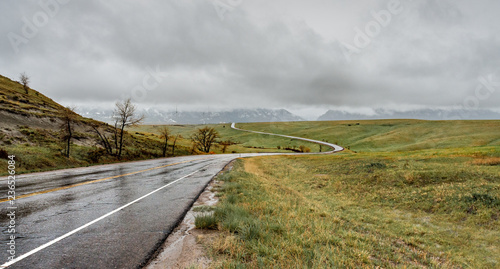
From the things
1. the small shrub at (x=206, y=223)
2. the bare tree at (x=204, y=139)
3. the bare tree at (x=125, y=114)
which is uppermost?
the bare tree at (x=125, y=114)

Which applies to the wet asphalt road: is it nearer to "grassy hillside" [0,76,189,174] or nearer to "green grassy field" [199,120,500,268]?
"green grassy field" [199,120,500,268]

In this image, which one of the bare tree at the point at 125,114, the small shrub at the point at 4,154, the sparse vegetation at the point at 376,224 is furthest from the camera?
the bare tree at the point at 125,114

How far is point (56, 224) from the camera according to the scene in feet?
20.3

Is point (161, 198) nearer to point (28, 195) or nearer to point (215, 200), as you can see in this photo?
point (215, 200)

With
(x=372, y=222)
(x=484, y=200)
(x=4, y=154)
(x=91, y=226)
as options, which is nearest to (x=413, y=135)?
(x=484, y=200)

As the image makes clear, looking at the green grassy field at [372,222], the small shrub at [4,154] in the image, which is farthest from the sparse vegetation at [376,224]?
the small shrub at [4,154]

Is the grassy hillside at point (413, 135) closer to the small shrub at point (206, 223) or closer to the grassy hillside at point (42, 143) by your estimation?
the grassy hillside at point (42, 143)

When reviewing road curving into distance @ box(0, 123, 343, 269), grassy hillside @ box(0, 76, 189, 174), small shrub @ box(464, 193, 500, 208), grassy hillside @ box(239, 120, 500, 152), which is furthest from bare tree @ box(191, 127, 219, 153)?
small shrub @ box(464, 193, 500, 208)

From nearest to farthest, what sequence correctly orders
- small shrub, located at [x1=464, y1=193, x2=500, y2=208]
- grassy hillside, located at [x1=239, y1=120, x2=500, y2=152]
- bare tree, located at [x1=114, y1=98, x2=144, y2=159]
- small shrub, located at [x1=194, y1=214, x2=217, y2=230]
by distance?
small shrub, located at [x1=194, y1=214, x2=217, y2=230] → small shrub, located at [x1=464, y1=193, x2=500, y2=208] → bare tree, located at [x1=114, y1=98, x2=144, y2=159] → grassy hillside, located at [x1=239, y1=120, x2=500, y2=152]

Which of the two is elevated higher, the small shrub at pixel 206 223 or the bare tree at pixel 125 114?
the bare tree at pixel 125 114

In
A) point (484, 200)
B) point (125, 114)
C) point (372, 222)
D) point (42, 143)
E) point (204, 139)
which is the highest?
point (125, 114)

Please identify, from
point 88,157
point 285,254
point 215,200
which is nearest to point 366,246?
point 285,254

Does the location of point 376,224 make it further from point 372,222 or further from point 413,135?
point 413,135

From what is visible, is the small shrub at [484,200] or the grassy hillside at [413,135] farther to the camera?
the grassy hillside at [413,135]
